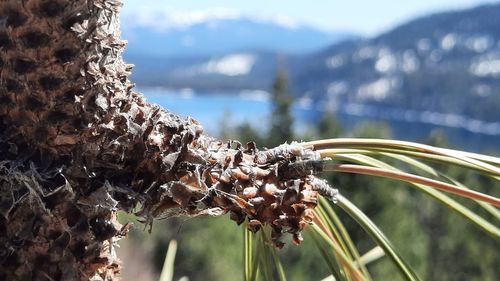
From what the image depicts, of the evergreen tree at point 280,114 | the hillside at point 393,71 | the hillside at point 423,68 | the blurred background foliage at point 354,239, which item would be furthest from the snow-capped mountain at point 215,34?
the blurred background foliage at point 354,239

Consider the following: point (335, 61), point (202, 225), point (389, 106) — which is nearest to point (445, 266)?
point (202, 225)

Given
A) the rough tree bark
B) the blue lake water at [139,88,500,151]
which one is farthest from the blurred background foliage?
the blue lake water at [139,88,500,151]

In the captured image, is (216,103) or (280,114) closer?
(280,114)

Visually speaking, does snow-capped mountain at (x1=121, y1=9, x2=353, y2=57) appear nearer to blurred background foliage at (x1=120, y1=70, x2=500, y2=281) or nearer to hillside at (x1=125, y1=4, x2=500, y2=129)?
hillside at (x1=125, y1=4, x2=500, y2=129)

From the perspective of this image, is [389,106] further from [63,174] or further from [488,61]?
[63,174]

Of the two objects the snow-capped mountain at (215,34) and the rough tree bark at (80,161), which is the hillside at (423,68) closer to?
the snow-capped mountain at (215,34)

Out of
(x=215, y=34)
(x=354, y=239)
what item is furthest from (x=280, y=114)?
(x=215, y=34)

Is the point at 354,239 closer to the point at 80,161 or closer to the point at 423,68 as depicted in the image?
the point at 80,161
